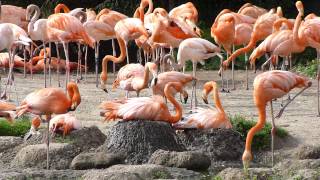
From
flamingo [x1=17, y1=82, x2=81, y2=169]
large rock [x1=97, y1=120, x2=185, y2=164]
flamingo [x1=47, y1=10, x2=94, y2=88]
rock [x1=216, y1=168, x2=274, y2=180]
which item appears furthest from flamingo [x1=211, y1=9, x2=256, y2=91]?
rock [x1=216, y1=168, x2=274, y2=180]

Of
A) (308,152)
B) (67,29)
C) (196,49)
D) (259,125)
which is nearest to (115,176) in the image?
(259,125)

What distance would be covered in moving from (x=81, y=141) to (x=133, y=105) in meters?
0.69

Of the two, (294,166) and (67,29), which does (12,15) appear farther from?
(294,166)

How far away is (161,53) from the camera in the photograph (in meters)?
12.7

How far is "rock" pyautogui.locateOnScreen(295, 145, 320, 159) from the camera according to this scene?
824 cm

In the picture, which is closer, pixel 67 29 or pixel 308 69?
pixel 67 29

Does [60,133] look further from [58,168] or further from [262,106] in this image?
[262,106]

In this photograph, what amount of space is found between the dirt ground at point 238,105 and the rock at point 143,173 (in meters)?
1.87

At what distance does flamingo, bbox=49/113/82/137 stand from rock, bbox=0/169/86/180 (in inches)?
48.7

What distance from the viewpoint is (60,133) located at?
9.08 meters

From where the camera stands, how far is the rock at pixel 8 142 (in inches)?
347

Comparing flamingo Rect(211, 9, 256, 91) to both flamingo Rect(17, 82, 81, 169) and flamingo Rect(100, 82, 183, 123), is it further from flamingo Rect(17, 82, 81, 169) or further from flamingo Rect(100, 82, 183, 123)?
flamingo Rect(17, 82, 81, 169)

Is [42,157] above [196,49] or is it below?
below

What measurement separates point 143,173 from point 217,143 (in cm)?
165
